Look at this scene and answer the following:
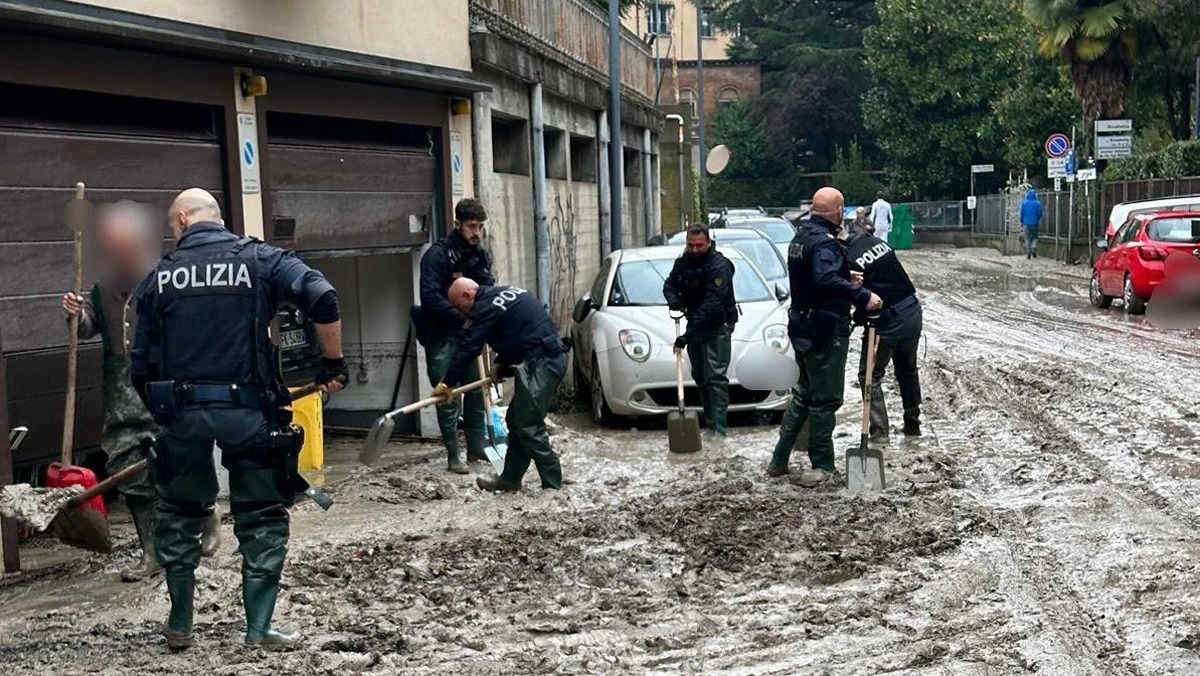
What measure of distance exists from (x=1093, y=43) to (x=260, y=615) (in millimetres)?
32788

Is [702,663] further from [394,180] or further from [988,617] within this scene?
[394,180]

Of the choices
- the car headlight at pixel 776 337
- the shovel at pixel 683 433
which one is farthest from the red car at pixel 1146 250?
the shovel at pixel 683 433

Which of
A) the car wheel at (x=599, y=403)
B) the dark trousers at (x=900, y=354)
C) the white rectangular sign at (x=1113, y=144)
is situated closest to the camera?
the dark trousers at (x=900, y=354)

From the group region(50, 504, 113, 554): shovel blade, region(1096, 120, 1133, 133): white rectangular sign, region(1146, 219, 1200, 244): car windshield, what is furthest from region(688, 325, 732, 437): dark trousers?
region(1096, 120, 1133, 133): white rectangular sign

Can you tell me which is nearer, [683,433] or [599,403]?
[683,433]

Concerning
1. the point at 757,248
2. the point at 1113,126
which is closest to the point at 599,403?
the point at 757,248

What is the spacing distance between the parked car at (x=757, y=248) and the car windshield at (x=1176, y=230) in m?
5.86

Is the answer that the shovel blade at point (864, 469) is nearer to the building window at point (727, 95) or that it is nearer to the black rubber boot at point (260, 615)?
the black rubber boot at point (260, 615)

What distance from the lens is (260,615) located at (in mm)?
5914

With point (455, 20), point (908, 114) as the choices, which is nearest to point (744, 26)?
point (908, 114)

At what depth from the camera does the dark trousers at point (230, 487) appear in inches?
231

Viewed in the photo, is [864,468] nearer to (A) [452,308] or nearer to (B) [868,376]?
(B) [868,376]

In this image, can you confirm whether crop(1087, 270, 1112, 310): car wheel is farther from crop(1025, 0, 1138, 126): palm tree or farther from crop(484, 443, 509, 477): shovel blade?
crop(1025, 0, 1138, 126): palm tree

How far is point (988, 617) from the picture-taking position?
5977 mm
